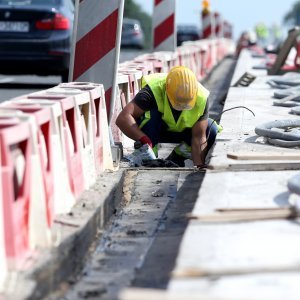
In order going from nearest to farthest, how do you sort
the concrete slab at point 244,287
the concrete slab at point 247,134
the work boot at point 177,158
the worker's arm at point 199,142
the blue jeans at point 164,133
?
the concrete slab at point 244,287 → the concrete slab at point 247,134 → the worker's arm at point 199,142 → the blue jeans at point 164,133 → the work boot at point 177,158

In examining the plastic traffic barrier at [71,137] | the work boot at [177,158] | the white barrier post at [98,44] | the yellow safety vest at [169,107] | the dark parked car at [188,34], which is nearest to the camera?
the plastic traffic barrier at [71,137]

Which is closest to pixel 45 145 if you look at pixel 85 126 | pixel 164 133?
pixel 85 126

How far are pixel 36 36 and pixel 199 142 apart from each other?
7.31 metres

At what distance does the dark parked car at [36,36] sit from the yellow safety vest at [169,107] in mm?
6819

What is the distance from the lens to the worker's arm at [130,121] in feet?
35.1

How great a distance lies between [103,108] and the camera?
945cm

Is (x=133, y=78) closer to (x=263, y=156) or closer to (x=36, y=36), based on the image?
(x=263, y=156)

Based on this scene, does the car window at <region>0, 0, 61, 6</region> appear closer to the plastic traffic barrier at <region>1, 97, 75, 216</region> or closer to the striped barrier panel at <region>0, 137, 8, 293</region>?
the plastic traffic barrier at <region>1, 97, 75, 216</region>

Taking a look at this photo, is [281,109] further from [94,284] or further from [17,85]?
[94,284]

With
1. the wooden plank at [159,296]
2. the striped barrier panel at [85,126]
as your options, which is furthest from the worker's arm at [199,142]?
the wooden plank at [159,296]

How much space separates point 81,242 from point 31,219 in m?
0.70

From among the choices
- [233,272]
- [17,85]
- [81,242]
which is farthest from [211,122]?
[17,85]

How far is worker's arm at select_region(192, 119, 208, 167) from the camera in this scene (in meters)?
10.8

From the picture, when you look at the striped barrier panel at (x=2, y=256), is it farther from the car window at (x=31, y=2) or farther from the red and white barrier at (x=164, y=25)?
the red and white barrier at (x=164, y=25)
